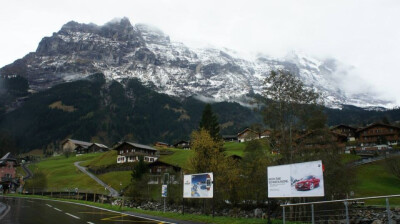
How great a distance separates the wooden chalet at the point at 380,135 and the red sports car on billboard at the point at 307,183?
105 metres

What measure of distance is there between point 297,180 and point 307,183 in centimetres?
67

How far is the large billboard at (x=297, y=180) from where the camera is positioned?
1606 cm

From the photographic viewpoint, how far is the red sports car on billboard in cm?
1617

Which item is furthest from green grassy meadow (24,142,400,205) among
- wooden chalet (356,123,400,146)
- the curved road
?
wooden chalet (356,123,400,146)

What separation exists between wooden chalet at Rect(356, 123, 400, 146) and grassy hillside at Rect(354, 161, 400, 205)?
137ft

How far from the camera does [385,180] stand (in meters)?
62.2

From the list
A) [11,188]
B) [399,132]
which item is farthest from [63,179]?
[399,132]

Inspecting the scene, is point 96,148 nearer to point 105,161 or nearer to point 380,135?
point 105,161

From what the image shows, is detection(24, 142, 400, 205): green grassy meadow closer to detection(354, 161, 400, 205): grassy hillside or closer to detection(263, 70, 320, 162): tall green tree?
detection(354, 161, 400, 205): grassy hillside

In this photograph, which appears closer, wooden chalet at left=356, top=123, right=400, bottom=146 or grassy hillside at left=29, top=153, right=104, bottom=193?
grassy hillside at left=29, top=153, right=104, bottom=193

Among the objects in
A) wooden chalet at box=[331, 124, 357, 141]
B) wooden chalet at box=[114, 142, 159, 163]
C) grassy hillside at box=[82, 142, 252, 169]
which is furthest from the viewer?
wooden chalet at box=[331, 124, 357, 141]

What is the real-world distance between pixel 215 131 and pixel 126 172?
28.9 meters

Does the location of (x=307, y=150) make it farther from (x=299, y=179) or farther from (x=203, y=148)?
(x=299, y=179)

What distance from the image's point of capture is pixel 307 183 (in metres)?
16.5
